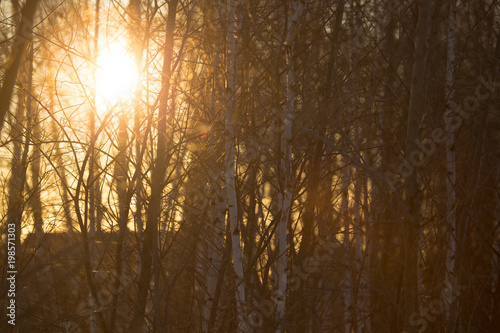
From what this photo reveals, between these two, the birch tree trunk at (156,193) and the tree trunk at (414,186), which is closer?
the tree trunk at (414,186)

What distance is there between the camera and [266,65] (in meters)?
5.52

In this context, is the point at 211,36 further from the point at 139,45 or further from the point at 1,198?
the point at 1,198

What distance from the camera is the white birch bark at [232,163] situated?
14.6 feet

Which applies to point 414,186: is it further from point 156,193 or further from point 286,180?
point 156,193

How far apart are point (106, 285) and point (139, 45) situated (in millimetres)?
3308

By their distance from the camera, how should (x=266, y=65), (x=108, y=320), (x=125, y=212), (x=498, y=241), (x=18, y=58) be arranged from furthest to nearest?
(x=498, y=241)
(x=108, y=320)
(x=266, y=65)
(x=125, y=212)
(x=18, y=58)

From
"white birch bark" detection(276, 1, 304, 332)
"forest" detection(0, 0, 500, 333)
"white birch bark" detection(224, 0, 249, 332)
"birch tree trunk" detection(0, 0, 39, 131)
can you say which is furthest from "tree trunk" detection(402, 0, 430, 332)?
"birch tree trunk" detection(0, 0, 39, 131)

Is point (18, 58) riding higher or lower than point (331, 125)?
lower

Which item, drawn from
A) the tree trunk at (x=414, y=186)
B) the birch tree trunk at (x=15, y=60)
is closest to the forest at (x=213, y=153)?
the tree trunk at (x=414, y=186)

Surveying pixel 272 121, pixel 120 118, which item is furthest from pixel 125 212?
pixel 272 121

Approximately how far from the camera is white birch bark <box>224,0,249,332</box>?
4449mm

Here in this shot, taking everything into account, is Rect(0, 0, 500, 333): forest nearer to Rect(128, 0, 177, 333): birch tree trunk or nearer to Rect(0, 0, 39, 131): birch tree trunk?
Rect(128, 0, 177, 333): birch tree trunk

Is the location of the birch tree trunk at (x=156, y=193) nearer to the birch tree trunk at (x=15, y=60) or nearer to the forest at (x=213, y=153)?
the forest at (x=213, y=153)

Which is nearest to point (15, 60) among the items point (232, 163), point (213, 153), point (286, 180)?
point (232, 163)
